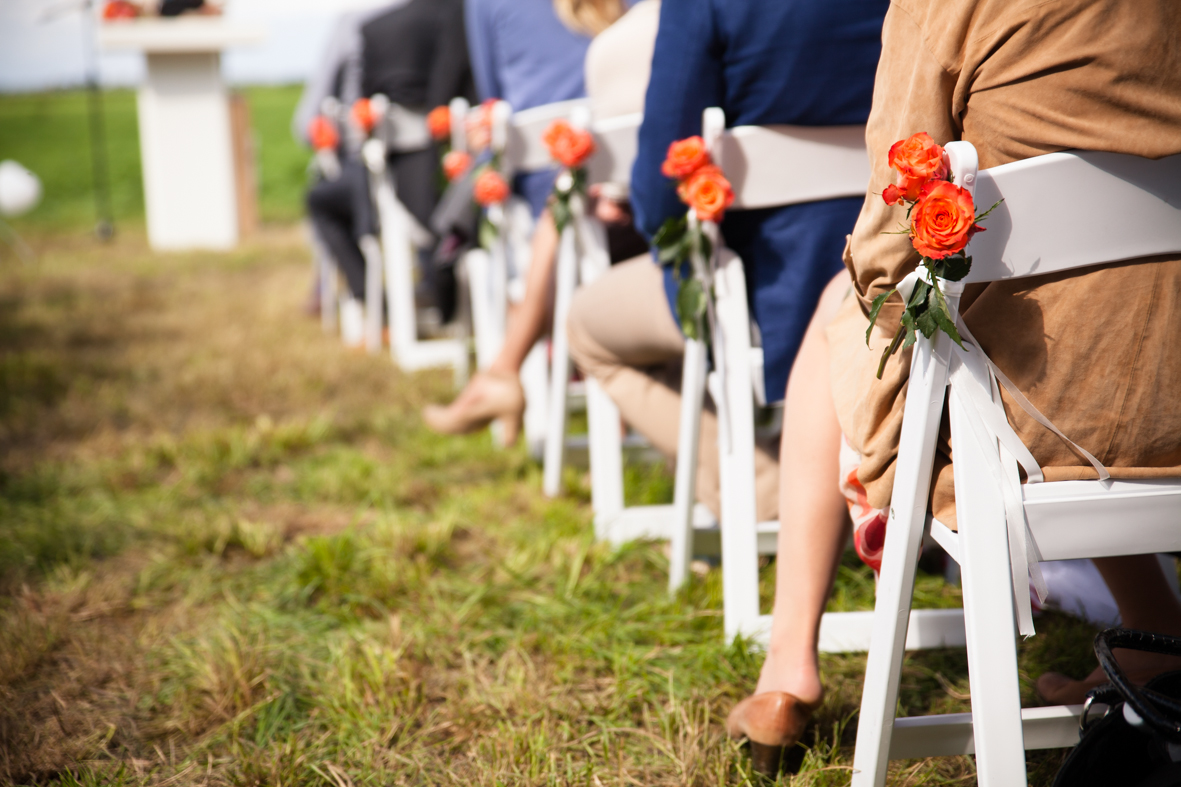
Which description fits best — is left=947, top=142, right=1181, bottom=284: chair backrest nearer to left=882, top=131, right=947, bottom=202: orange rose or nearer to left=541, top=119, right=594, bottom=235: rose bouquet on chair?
left=882, top=131, right=947, bottom=202: orange rose

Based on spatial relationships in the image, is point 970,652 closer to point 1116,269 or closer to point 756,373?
point 1116,269

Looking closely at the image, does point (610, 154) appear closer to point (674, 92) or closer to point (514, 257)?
point (674, 92)

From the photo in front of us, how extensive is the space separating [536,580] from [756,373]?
75 cm

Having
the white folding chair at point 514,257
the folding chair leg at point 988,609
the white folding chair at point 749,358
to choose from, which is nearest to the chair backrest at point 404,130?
the white folding chair at point 514,257

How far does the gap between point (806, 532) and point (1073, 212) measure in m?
0.61

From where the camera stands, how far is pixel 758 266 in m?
1.70

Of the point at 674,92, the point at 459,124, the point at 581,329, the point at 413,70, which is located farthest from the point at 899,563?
the point at 413,70

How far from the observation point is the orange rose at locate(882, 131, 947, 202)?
37.2 inches

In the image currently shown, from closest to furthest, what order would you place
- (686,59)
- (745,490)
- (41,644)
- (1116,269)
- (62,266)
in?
(1116,269)
(686,59)
(745,490)
(41,644)
(62,266)

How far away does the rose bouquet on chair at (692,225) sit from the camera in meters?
1.59

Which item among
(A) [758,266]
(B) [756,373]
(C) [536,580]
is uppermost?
(A) [758,266]

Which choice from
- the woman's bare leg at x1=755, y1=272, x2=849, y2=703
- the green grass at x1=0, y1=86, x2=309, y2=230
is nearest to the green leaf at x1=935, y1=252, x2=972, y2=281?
the woman's bare leg at x1=755, y1=272, x2=849, y2=703

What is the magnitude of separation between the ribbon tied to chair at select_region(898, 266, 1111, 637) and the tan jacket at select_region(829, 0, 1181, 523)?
0.9 inches

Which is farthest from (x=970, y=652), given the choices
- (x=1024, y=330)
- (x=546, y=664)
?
(x=546, y=664)
